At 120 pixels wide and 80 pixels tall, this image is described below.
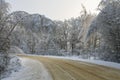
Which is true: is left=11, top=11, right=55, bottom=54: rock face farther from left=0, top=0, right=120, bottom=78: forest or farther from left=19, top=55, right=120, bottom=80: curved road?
left=19, top=55, right=120, bottom=80: curved road

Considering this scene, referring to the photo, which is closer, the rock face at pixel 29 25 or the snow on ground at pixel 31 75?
the snow on ground at pixel 31 75

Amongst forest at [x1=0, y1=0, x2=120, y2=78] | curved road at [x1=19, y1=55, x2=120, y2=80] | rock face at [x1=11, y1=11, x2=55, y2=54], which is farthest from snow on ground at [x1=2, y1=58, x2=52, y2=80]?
rock face at [x1=11, y1=11, x2=55, y2=54]

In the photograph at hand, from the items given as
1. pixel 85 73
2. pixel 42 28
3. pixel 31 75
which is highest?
pixel 42 28

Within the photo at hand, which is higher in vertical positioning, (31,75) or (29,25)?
(29,25)

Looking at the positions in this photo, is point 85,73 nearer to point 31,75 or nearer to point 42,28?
point 31,75

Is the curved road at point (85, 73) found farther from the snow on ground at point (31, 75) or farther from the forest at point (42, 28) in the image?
the forest at point (42, 28)

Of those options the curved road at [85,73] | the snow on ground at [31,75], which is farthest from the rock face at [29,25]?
the curved road at [85,73]

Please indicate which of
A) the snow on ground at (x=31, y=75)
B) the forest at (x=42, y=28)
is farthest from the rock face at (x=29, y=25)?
the snow on ground at (x=31, y=75)

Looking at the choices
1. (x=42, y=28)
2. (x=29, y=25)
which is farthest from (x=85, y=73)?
(x=42, y=28)

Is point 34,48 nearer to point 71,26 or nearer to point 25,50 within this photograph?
point 25,50

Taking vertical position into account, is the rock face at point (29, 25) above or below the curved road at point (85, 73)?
above

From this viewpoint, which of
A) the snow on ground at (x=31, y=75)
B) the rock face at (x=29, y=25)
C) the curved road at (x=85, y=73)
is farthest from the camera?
the rock face at (x=29, y=25)

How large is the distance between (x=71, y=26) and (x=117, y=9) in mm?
44948

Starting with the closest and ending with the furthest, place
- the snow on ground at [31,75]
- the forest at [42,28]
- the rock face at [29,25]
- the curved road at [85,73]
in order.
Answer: the curved road at [85,73] → the snow on ground at [31,75] → the forest at [42,28] → the rock face at [29,25]
